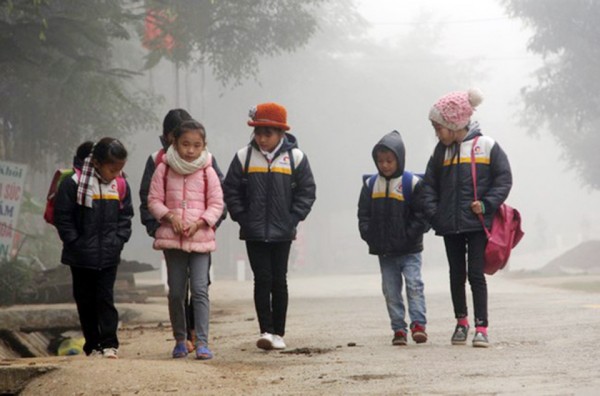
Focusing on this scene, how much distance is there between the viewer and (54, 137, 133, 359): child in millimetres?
8383

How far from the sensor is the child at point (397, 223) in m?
9.51

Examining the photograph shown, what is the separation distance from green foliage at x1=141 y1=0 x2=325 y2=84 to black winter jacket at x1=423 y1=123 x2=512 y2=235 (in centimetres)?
1416

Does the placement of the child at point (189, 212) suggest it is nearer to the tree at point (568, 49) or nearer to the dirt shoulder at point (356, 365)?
the dirt shoulder at point (356, 365)

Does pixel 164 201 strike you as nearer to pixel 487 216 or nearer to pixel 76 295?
pixel 76 295

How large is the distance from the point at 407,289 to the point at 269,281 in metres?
1.27

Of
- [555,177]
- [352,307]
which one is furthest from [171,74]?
[555,177]

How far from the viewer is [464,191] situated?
29.7 ft

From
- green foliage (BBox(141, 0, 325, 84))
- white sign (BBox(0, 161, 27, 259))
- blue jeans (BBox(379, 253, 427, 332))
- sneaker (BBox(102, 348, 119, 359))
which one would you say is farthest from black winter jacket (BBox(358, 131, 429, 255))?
green foliage (BBox(141, 0, 325, 84))

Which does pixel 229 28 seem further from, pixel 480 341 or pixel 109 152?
pixel 480 341

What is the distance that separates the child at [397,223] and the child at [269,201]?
2.19ft

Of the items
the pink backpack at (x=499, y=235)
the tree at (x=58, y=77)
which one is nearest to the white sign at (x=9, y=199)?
the tree at (x=58, y=77)

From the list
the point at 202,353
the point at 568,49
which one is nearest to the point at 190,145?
the point at 202,353

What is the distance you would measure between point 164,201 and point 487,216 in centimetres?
261

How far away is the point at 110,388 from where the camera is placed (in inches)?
262
